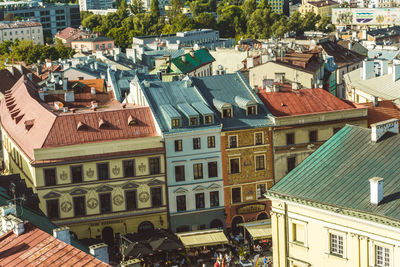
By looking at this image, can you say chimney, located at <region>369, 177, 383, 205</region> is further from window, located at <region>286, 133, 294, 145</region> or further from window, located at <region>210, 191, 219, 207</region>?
window, located at <region>286, 133, 294, 145</region>

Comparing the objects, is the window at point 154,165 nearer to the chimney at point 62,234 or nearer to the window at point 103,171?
the window at point 103,171

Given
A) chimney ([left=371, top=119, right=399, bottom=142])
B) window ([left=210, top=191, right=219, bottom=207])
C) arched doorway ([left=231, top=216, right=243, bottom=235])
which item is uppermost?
chimney ([left=371, top=119, right=399, bottom=142])

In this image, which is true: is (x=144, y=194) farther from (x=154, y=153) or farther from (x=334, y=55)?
(x=334, y=55)

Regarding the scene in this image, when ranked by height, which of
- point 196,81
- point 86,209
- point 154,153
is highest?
point 196,81

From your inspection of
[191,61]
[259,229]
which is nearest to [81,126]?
[259,229]

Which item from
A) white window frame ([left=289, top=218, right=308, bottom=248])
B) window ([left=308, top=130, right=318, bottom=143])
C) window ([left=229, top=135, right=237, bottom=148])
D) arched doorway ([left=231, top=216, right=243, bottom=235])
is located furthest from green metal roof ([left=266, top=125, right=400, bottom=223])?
arched doorway ([left=231, top=216, right=243, bottom=235])

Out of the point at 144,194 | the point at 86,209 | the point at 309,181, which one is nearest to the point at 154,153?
the point at 144,194

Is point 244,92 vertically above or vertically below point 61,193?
above
